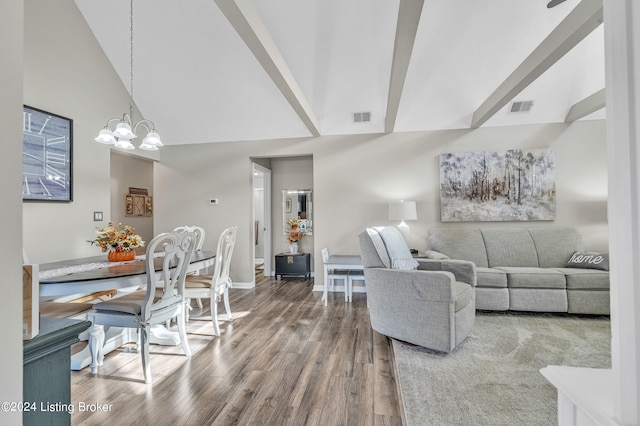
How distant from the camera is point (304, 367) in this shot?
223 centimetres

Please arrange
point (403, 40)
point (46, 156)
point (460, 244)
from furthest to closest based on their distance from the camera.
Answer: point (460, 244)
point (46, 156)
point (403, 40)

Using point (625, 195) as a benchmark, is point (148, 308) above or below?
below

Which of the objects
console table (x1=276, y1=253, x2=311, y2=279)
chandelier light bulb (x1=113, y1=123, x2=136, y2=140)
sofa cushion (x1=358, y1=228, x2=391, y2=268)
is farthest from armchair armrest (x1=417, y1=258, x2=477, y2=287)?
chandelier light bulb (x1=113, y1=123, x2=136, y2=140)

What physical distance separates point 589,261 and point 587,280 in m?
0.35

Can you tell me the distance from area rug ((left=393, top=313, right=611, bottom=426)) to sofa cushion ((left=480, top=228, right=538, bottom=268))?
2.71 ft

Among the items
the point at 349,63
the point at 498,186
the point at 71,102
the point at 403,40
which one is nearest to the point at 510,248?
the point at 498,186

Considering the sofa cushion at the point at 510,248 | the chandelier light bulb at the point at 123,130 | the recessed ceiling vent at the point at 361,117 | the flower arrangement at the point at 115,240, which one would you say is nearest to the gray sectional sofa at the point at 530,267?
the sofa cushion at the point at 510,248

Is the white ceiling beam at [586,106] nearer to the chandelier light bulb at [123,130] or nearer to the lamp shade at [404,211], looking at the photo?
the lamp shade at [404,211]

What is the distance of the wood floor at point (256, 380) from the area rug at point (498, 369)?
188mm

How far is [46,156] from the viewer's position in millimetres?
3162

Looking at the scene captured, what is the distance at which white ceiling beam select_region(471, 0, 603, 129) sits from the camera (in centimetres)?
214

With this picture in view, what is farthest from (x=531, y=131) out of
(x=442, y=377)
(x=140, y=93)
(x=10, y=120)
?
(x=140, y=93)

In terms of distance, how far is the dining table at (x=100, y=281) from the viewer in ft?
6.23

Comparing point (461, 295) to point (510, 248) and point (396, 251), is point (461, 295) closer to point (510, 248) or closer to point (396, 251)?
point (396, 251)
